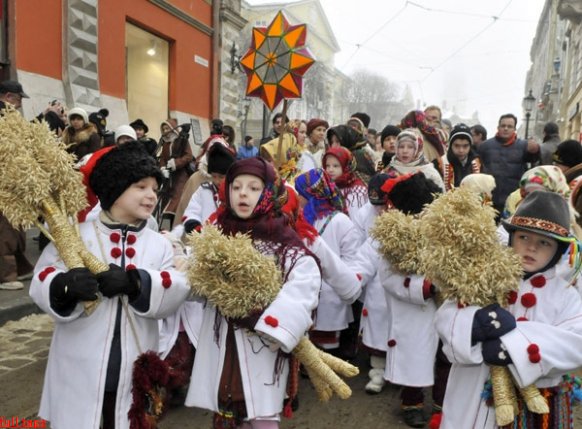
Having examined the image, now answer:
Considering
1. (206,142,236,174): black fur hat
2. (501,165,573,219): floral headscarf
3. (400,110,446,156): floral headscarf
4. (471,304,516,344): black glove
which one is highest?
(400,110,446,156): floral headscarf

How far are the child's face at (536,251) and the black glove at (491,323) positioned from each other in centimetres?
24

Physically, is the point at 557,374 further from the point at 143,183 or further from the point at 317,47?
the point at 317,47

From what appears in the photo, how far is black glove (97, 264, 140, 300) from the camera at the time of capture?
2182mm

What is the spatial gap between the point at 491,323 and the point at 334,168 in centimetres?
277

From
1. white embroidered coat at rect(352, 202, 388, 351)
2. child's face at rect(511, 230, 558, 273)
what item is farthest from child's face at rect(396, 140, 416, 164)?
child's face at rect(511, 230, 558, 273)

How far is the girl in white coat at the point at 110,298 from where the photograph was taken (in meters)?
2.21

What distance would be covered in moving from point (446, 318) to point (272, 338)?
28.2 inches

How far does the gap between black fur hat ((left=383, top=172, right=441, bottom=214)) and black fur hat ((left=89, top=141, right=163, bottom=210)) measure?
163 centimetres

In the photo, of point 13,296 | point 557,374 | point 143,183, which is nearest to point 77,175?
point 143,183

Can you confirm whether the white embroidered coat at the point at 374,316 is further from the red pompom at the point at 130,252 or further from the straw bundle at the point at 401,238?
the red pompom at the point at 130,252

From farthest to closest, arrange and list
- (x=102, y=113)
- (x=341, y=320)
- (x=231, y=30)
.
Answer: (x=231, y=30) → (x=102, y=113) → (x=341, y=320)

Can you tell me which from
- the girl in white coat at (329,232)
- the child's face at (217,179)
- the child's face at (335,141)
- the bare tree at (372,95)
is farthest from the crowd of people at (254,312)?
the bare tree at (372,95)

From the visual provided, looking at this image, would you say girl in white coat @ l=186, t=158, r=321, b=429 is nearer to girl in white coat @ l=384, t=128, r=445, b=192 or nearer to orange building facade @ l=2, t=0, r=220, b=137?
girl in white coat @ l=384, t=128, r=445, b=192

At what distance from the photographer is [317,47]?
6594 centimetres
